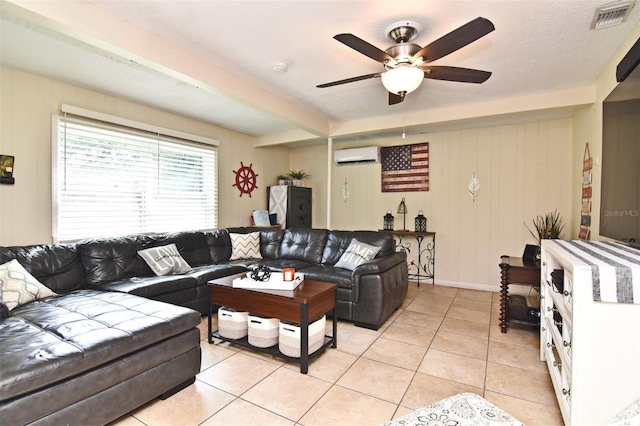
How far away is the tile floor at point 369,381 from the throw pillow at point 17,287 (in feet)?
4.36

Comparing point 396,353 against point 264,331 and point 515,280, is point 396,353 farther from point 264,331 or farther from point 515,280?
point 515,280

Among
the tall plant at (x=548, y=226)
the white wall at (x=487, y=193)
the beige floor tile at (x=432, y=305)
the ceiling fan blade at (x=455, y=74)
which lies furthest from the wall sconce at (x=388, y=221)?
the ceiling fan blade at (x=455, y=74)

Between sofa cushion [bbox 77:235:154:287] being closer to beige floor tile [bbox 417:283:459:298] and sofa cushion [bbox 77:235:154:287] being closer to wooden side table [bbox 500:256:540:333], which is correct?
beige floor tile [bbox 417:283:459:298]

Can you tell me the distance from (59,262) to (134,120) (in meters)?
1.93

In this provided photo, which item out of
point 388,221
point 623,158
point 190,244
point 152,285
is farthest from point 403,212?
point 152,285

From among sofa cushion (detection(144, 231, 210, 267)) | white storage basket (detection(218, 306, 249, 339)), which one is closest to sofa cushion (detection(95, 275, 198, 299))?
sofa cushion (detection(144, 231, 210, 267))

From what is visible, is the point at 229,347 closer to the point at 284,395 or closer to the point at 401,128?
the point at 284,395

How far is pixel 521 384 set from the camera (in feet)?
7.05

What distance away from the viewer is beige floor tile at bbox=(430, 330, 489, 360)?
8.57ft

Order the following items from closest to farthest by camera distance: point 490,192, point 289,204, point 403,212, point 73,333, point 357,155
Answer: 1. point 73,333
2. point 490,192
3. point 403,212
4. point 357,155
5. point 289,204

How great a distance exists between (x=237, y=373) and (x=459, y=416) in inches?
64.9

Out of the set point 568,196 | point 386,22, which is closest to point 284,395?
point 386,22

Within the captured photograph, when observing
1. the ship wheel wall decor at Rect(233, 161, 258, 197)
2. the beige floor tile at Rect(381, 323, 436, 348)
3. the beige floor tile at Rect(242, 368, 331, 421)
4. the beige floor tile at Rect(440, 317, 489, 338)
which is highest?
the ship wheel wall decor at Rect(233, 161, 258, 197)

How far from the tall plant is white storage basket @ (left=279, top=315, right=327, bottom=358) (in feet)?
11.0
